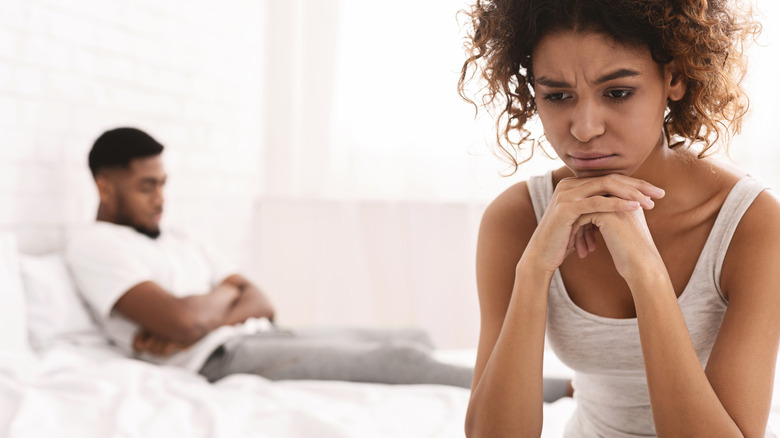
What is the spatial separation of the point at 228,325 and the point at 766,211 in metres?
1.66

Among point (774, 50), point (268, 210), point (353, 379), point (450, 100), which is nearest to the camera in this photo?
point (353, 379)

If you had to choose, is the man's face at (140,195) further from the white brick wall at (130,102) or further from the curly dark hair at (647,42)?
the curly dark hair at (647,42)

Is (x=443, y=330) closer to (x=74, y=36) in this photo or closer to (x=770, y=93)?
(x=770, y=93)

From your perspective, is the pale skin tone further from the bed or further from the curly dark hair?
the curly dark hair

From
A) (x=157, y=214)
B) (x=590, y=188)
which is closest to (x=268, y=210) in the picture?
(x=157, y=214)

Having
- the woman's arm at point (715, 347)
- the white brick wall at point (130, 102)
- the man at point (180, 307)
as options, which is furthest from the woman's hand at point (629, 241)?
the white brick wall at point (130, 102)

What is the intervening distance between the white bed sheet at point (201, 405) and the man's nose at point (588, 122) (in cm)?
65

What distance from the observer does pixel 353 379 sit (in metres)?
1.85

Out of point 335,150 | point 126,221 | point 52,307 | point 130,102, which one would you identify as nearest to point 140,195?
point 126,221

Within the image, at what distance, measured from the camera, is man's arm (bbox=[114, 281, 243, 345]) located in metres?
1.98

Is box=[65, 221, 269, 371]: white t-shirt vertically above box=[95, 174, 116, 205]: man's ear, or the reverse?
box=[95, 174, 116, 205]: man's ear

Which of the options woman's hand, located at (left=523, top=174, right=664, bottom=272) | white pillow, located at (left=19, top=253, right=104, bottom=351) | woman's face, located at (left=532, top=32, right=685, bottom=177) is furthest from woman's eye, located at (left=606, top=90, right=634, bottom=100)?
white pillow, located at (left=19, top=253, right=104, bottom=351)

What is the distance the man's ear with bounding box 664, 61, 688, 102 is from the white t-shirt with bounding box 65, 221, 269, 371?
1.41m

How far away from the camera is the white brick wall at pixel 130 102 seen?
7.10 ft
